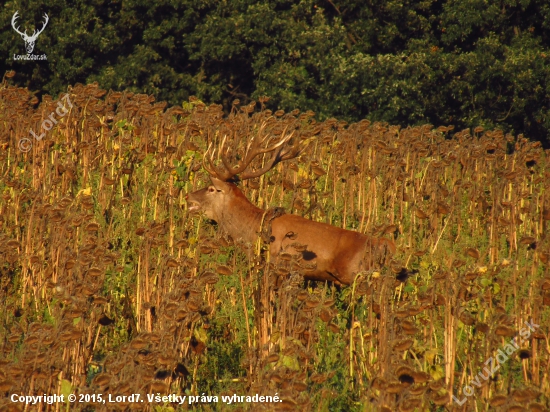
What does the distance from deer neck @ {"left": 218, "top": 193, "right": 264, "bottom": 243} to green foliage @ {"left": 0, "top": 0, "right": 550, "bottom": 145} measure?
12.4 meters

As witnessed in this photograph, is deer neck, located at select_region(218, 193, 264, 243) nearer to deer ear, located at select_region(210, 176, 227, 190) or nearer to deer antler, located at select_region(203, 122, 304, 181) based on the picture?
deer ear, located at select_region(210, 176, 227, 190)

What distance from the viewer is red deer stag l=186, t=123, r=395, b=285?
24.7ft

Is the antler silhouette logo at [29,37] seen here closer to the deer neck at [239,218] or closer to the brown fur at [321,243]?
the deer neck at [239,218]

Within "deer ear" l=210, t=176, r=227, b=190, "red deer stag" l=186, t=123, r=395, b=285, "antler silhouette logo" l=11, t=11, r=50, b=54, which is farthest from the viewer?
"antler silhouette logo" l=11, t=11, r=50, b=54

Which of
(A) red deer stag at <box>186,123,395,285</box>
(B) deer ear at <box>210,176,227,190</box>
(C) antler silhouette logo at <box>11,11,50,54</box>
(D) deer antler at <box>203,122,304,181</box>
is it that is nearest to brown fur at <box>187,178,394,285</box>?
(A) red deer stag at <box>186,123,395,285</box>

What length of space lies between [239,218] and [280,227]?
71 centimetres

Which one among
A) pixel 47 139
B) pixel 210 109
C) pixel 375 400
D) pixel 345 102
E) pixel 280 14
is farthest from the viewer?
pixel 280 14

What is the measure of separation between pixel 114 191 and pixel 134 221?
2.31 ft

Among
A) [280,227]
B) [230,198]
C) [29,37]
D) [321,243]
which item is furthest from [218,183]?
[29,37]

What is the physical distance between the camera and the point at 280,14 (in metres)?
22.4

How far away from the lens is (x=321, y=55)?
2144 cm

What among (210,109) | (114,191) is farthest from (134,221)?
(210,109)

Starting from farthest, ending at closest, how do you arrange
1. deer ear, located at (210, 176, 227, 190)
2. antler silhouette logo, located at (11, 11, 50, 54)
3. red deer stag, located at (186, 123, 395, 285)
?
antler silhouette logo, located at (11, 11, 50, 54) → deer ear, located at (210, 176, 227, 190) → red deer stag, located at (186, 123, 395, 285)

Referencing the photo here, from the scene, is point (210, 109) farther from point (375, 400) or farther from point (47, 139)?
point (375, 400)
